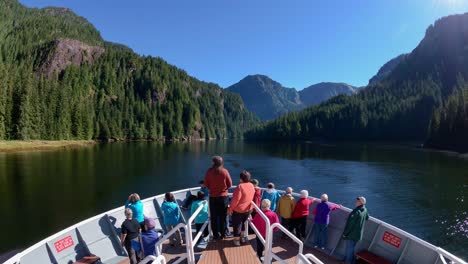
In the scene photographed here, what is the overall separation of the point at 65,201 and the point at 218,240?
2905 cm

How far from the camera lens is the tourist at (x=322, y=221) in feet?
41.4

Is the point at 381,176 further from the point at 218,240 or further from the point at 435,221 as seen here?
the point at 218,240

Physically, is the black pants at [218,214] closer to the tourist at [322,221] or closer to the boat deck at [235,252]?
the boat deck at [235,252]

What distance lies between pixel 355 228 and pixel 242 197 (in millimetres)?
4325

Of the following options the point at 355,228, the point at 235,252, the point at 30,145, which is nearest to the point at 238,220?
the point at 235,252

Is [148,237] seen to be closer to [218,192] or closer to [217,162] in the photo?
[218,192]

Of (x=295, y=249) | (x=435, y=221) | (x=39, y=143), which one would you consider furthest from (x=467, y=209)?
(x=39, y=143)

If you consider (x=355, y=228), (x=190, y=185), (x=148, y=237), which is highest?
(x=148, y=237)

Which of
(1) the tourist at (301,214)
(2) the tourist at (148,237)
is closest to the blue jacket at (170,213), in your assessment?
(2) the tourist at (148,237)

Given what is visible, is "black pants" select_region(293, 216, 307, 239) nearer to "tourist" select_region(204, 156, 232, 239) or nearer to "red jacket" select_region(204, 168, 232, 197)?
"tourist" select_region(204, 156, 232, 239)

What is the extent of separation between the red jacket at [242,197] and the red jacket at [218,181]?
649 mm

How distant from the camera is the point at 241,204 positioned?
1103cm

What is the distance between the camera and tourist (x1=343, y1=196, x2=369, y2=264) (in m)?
11.2

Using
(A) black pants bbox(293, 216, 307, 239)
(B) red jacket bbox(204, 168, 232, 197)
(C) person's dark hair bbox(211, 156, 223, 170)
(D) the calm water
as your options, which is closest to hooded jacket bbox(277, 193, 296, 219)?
(A) black pants bbox(293, 216, 307, 239)
